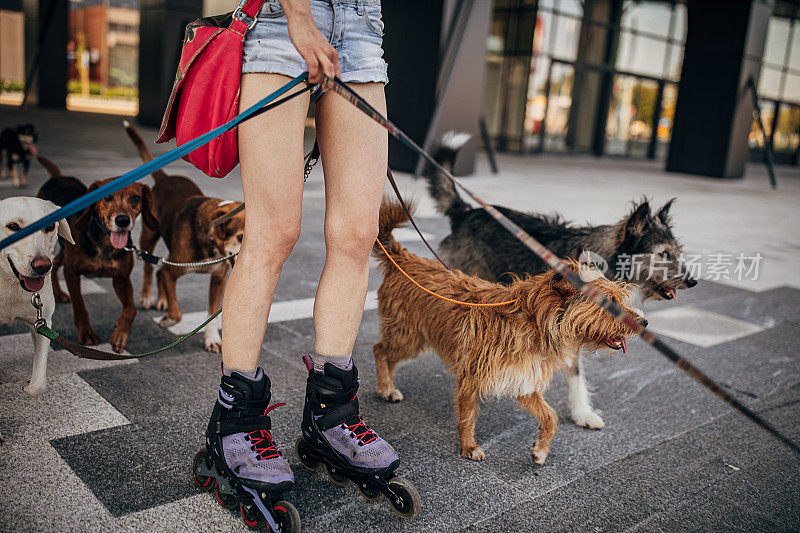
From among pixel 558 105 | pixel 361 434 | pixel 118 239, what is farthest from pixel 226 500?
pixel 558 105

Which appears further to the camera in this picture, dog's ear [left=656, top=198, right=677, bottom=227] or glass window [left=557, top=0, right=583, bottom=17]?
glass window [left=557, top=0, right=583, bottom=17]

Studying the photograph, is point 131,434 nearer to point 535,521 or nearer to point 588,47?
point 535,521

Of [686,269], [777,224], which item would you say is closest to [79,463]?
[686,269]

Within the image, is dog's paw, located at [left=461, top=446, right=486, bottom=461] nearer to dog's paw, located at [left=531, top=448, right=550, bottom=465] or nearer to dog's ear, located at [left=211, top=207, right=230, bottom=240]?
dog's paw, located at [left=531, top=448, right=550, bottom=465]

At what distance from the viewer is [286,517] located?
75.8 inches

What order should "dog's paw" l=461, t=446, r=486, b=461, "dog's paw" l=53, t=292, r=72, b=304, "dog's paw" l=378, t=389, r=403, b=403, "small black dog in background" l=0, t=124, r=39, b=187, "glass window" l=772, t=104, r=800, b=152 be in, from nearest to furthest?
"dog's paw" l=461, t=446, r=486, b=461
"dog's paw" l=378, t=389, r=403, b=403
"dog's paw" l=53, t=292, r=72, b=304
"small black dog in background" l=0, t=124, r=39, b=187
"glass window" l=772, t=104, r=800, b=152

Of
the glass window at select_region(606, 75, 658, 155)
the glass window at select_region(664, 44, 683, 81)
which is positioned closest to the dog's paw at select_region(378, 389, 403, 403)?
the glass window at select_region(606, 75, 658, 155)

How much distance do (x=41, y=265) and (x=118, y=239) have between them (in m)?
0.79

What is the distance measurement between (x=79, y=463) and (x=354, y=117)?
158 centimetres

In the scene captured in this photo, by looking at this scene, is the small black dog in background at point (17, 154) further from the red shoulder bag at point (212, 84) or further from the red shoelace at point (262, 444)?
the red shoelace at point (262, 444)

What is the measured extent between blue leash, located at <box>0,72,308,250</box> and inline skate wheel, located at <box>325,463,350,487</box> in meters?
1.18

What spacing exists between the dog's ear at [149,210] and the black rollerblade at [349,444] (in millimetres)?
1900

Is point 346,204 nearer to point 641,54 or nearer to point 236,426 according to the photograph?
point 236,426

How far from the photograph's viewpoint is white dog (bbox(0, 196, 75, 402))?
2508 mm
